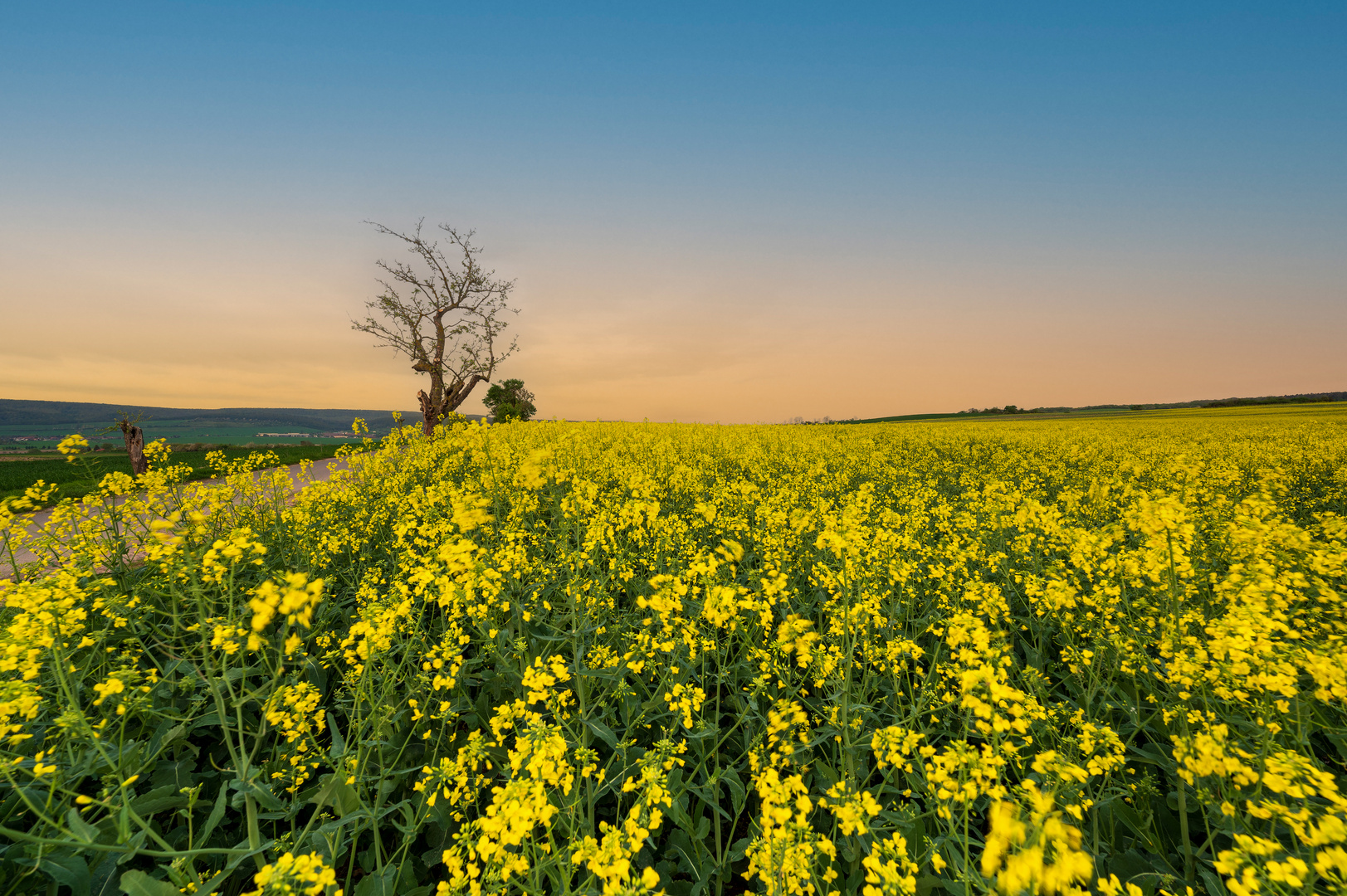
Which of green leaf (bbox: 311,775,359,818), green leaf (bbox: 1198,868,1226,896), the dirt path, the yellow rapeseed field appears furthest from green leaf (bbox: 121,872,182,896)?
green leaf (bbox: 1198,868,1226,896)

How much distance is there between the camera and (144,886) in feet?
6.91

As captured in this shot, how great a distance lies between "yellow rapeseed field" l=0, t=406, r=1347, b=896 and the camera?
6.97 feet

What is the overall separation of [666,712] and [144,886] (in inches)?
110

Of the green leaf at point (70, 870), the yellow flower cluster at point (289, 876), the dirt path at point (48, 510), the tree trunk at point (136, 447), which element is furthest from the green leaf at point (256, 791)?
the tree trunk at point (136, 447)

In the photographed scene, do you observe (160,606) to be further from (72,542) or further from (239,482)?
(239,482)

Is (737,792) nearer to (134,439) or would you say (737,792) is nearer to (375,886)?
(375,886)

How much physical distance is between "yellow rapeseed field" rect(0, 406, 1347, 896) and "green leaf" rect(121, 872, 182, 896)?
0.02 meters

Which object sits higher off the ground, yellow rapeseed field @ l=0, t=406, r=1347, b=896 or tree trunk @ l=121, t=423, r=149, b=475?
tree trunk @ l=121, t=423, r=149, b=475

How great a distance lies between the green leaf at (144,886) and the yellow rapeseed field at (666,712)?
0.06 ft

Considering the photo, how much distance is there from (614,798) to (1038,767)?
2833mm

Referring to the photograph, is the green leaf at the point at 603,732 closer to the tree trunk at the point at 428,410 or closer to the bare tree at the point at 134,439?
the bare tree at the point at 134,439

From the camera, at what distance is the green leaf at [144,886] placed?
6.79 feet

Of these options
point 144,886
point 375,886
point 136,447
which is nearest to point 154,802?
point 144,886

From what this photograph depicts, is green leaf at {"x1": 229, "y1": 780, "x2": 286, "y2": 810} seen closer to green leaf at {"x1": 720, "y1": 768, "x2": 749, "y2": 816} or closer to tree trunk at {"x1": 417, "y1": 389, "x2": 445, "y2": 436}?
green leaf at {"x1": 720, "y1": 768, "x2": 749, "y2": 816}
